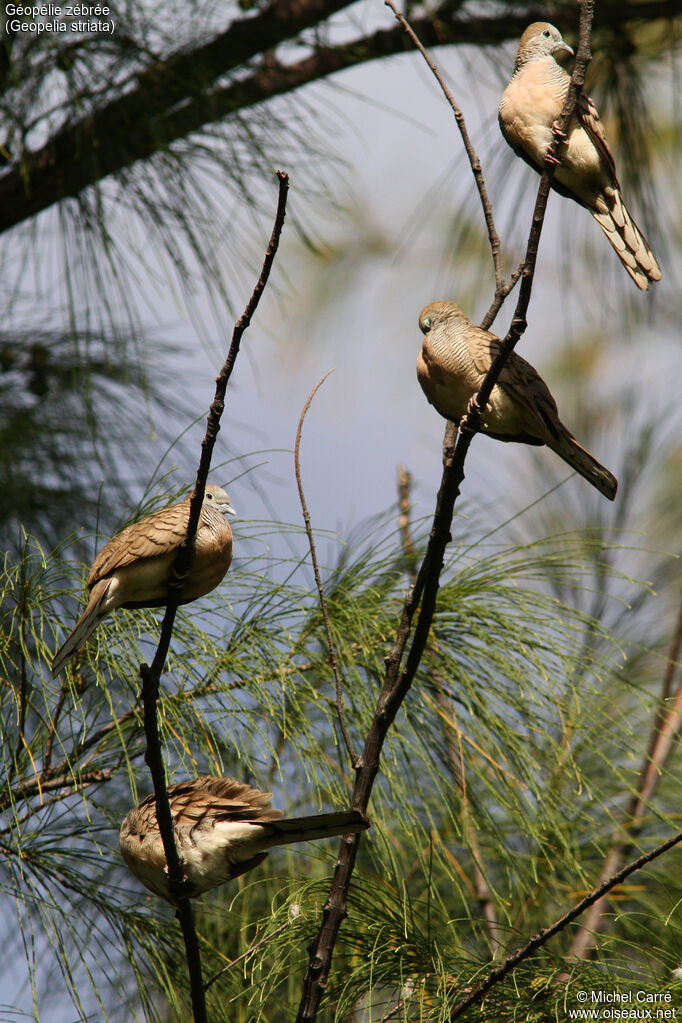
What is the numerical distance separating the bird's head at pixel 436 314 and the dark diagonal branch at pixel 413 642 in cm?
65

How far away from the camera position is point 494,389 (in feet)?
6.66

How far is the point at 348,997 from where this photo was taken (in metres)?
1.69

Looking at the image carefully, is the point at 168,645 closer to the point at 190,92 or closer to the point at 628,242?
the point at 628,242

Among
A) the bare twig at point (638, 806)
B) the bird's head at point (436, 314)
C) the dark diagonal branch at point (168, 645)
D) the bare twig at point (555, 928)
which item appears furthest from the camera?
the bare twig at point (638, 806)

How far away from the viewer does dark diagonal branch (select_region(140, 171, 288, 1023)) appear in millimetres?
1161

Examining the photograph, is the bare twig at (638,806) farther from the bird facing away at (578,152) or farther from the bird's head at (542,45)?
the bird's head at (542,45)

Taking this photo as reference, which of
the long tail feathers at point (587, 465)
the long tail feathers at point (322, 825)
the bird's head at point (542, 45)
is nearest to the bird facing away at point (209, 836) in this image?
the long tail feathers at point (322, 825)

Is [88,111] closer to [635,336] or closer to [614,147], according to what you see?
[614,147]

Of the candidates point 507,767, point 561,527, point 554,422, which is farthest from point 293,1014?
point 561,527

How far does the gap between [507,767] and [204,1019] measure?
30.8 inches

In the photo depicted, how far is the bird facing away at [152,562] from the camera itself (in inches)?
64.4

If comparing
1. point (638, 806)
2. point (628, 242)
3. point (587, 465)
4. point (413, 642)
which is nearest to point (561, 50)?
point (628, 242)

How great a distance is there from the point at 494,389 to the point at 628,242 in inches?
16.5

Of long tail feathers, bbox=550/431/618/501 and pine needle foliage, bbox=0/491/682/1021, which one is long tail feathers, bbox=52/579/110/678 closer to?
pine needle foliage, bbox=0/491/682/1021
